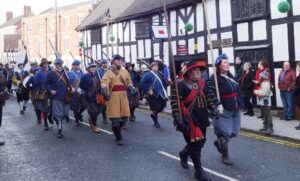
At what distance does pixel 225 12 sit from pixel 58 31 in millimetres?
37850

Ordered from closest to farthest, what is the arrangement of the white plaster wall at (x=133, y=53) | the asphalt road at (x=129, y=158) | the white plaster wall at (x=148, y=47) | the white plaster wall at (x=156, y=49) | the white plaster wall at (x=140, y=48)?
the asphalt road at (x=129, y=158)
the white plaster wall at (x=156, y=49)
the white plaster wall at (x=148, y=47)
the white plaster wall at (x=140, y=48)
the white plaster wall at (x=133, y=53)

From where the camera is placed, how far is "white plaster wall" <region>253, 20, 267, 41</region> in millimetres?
14713

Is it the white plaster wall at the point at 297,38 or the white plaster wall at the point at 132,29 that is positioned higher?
the white plaster wall at the point at 132,29

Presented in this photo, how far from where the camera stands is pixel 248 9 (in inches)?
605

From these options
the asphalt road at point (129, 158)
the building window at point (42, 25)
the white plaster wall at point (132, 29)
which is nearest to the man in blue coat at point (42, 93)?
the asphalt road at point (129, 158)

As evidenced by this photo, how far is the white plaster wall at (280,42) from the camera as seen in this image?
13867 mm

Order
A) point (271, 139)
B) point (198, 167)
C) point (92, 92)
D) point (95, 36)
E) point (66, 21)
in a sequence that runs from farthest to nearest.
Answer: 1. point (66, 21)
2. point (95, 36)
3. point (92, 92)
4. point (271, 139)
5. point (198, 167)

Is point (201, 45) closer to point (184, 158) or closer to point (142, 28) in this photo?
point (142, 28)

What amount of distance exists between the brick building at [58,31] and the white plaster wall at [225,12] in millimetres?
28712

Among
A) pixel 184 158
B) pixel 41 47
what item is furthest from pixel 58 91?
pixel 41 47

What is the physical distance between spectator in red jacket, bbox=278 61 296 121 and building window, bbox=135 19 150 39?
10.2 m

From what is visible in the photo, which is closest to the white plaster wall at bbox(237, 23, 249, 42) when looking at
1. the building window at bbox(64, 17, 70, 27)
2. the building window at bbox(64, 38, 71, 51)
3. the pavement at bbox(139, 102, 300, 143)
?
the pavement at bbox(139, 102, 300, 143)

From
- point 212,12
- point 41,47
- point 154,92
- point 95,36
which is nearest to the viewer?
point 154,92

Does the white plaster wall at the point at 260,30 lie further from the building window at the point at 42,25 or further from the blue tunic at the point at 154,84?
the building window at the point at 42,25
